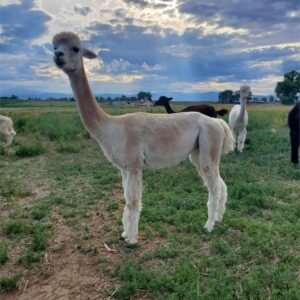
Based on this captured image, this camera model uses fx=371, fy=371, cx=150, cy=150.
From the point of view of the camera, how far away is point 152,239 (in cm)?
425

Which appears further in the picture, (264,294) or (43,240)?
(43,240)

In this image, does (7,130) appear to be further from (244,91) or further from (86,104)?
(86,104)

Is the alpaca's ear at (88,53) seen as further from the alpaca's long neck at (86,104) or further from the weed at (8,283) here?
the weed at (8,283)

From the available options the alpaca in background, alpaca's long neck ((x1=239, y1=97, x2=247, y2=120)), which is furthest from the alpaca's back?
the alpaca in background

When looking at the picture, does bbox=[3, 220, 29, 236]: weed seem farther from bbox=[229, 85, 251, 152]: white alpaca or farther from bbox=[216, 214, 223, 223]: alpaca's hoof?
bbox=[229, 85, 251, 152]: white alpaca

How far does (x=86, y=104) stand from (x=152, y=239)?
5.56 feet

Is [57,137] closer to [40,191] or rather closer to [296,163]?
[40,191]

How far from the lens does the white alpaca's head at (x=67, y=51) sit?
140 inches

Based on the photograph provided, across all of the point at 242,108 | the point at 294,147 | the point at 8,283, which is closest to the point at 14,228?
the point at 8,283

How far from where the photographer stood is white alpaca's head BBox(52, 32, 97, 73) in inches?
140

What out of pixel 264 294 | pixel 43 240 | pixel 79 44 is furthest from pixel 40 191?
pixel 264 294

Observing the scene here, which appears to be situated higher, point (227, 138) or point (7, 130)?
point (227, 138)

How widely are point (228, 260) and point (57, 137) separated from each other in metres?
→ 10.3

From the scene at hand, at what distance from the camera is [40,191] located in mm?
6383
